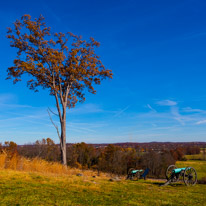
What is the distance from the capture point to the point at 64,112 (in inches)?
572

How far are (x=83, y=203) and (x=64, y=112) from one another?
32.8 ft

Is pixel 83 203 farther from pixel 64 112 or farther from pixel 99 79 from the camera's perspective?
pixel 99 79

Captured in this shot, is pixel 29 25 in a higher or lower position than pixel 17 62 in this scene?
higher

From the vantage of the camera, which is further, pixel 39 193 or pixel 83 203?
pixel 39 193

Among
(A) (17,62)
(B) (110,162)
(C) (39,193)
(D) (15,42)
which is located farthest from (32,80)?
(B) (110,162)

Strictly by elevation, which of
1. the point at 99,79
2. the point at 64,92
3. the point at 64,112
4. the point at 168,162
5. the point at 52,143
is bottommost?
the point at 168,162

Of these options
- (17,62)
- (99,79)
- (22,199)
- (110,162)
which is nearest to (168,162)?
(110,162)

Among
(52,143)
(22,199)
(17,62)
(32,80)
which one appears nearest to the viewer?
(22,199)

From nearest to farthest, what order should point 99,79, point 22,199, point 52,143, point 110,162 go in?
point 22,199, point 99,79, point 110,162, point 52,143

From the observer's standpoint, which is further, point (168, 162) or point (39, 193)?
point (168, 162)

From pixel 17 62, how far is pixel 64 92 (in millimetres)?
4037

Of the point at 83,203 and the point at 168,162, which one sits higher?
the point at 83,203

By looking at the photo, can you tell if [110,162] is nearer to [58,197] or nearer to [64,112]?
[64,112]

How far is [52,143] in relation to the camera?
60.5 m
